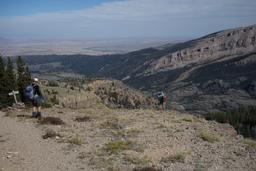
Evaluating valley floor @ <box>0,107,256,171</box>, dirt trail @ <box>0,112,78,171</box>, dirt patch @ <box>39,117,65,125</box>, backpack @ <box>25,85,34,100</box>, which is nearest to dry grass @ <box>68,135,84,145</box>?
valley floor @ <box>0,107,256,171</box>

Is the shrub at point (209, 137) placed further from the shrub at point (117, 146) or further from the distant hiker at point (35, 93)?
the distant hiker at point (35, 93)

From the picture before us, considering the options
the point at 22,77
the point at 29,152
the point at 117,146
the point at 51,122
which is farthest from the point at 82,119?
the point at 22,77

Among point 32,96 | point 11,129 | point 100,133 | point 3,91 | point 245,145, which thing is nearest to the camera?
point 245,145

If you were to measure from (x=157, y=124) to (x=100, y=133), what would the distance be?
5.03 metres

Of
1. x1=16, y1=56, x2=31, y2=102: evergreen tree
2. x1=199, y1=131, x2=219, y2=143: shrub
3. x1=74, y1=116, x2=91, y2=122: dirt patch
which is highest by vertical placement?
x1=199, y1=131, x2=219, y2=143: shrub

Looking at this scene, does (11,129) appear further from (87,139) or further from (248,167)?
(248,167)

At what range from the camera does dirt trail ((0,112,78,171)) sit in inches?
671

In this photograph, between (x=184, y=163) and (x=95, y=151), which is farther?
(x=95, y=151)

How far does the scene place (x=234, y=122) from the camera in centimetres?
17375

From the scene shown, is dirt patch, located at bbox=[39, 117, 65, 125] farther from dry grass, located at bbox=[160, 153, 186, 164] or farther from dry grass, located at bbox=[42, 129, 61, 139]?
dry grass, located at bbox=[160, 153, 186, 164]

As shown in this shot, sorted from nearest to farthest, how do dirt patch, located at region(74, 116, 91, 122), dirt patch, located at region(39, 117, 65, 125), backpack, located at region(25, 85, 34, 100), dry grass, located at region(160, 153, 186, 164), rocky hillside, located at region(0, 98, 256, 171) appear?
rocky hillside, located at region(0, 98, 256, 171)
dry grass, located at region(160, 153, 186, 164)
dirt patch, located at region(39, 117, 65, 125)
backpack, located at region(25, 85, 34, 100)
dirt patch, located at region(74, 116, 91, 122)

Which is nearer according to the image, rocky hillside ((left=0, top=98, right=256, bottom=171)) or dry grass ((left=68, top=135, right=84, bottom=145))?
rocky hillside ((left=0, top=98, right=256, bottom=171))

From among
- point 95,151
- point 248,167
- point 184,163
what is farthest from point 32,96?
point 248,167

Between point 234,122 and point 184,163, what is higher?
point 184,163
